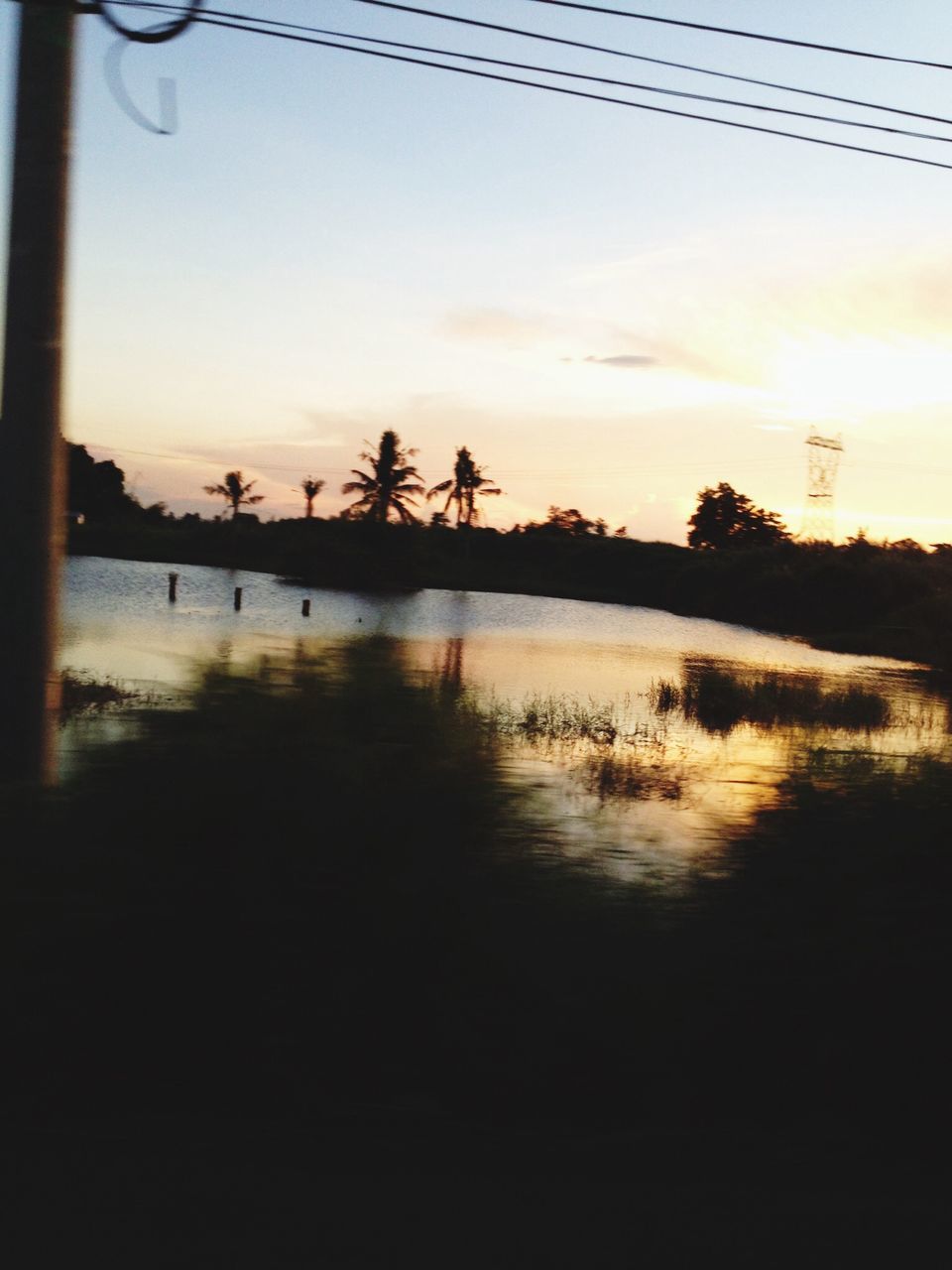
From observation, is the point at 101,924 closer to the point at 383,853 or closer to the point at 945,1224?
the point at 383,853

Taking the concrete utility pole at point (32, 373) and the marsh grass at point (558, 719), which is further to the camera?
the marsh grass at point (558, 719)

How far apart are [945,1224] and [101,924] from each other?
3064mm

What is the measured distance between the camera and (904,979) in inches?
182

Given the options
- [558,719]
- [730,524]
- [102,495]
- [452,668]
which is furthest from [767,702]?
[730,524]

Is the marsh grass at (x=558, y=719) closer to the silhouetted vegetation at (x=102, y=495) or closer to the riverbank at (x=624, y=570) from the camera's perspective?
the riverbank at (x=624, y=570)

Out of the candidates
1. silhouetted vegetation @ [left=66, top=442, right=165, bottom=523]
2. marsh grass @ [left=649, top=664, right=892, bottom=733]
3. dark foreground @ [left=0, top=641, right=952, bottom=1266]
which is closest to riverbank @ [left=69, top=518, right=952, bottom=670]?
silhouetted vegetation @ [left=66, top=442, right=165, bottom=523]

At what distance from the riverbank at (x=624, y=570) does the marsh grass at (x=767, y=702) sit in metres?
13.9

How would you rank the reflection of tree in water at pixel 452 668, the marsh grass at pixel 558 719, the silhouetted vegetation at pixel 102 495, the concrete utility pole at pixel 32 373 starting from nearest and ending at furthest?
the concrete utility pole at pixel 32 373 → the reflection of tree in water at pixel 452 668 → the marsh grass at pixel 558 719 → the silhouetted vegetation at pixel 102 495

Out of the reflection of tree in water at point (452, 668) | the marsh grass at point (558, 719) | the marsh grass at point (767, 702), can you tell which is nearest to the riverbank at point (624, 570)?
the marsh grass at point (767, 702)

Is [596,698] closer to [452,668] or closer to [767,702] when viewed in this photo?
[767,702]

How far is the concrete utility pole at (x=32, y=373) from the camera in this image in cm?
528

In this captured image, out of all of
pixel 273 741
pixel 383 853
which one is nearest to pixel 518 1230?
pixel 383 853

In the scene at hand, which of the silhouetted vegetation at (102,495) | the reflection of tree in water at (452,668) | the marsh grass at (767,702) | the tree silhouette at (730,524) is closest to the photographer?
the reflection of tree in water at (452,668)

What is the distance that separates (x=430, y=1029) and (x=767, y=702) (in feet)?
50.6
